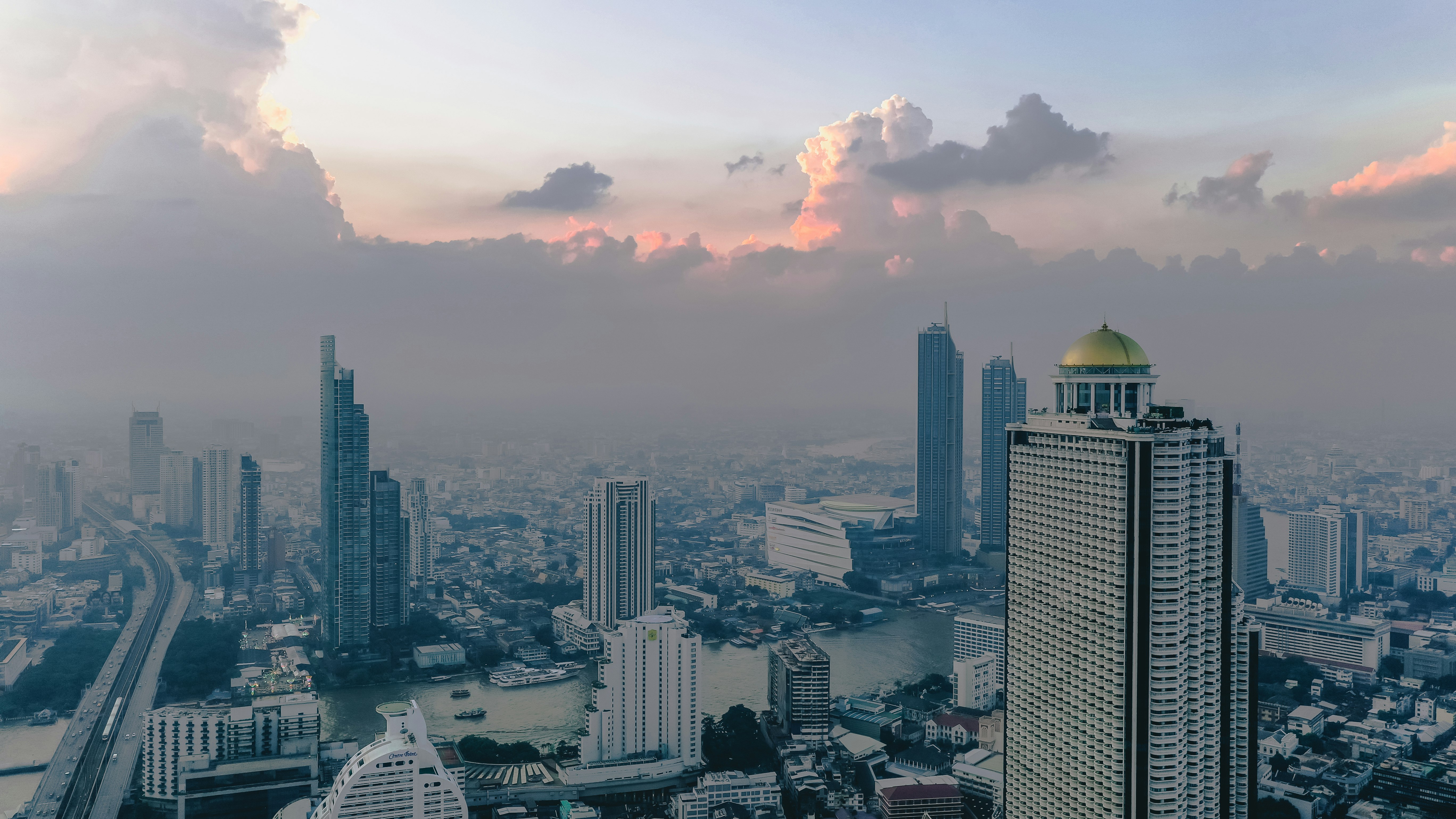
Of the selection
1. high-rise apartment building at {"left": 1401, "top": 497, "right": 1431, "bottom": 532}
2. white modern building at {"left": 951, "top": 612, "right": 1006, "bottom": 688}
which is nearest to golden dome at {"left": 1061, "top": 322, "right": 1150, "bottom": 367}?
white modern building at {"left": 951, "top": 612, "right": 1006, "bottom": 688}

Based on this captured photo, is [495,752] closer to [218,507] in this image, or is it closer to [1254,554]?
[218,507]

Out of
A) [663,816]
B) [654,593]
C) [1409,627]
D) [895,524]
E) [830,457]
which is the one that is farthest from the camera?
[830,457]

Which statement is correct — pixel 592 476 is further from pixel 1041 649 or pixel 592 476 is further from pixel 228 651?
pixel 1041 649

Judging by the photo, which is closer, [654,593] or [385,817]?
[385,817]

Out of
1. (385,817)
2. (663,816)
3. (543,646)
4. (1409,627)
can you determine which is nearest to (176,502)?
(543,646)

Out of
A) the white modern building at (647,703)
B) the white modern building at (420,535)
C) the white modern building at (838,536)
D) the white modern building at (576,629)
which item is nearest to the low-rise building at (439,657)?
the white modern building at (576,629)

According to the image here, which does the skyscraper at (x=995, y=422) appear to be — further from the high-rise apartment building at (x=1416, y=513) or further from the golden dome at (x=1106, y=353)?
the golden dome at (x=1106, y=353)

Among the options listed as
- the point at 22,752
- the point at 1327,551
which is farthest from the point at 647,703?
the point at 1327,551
